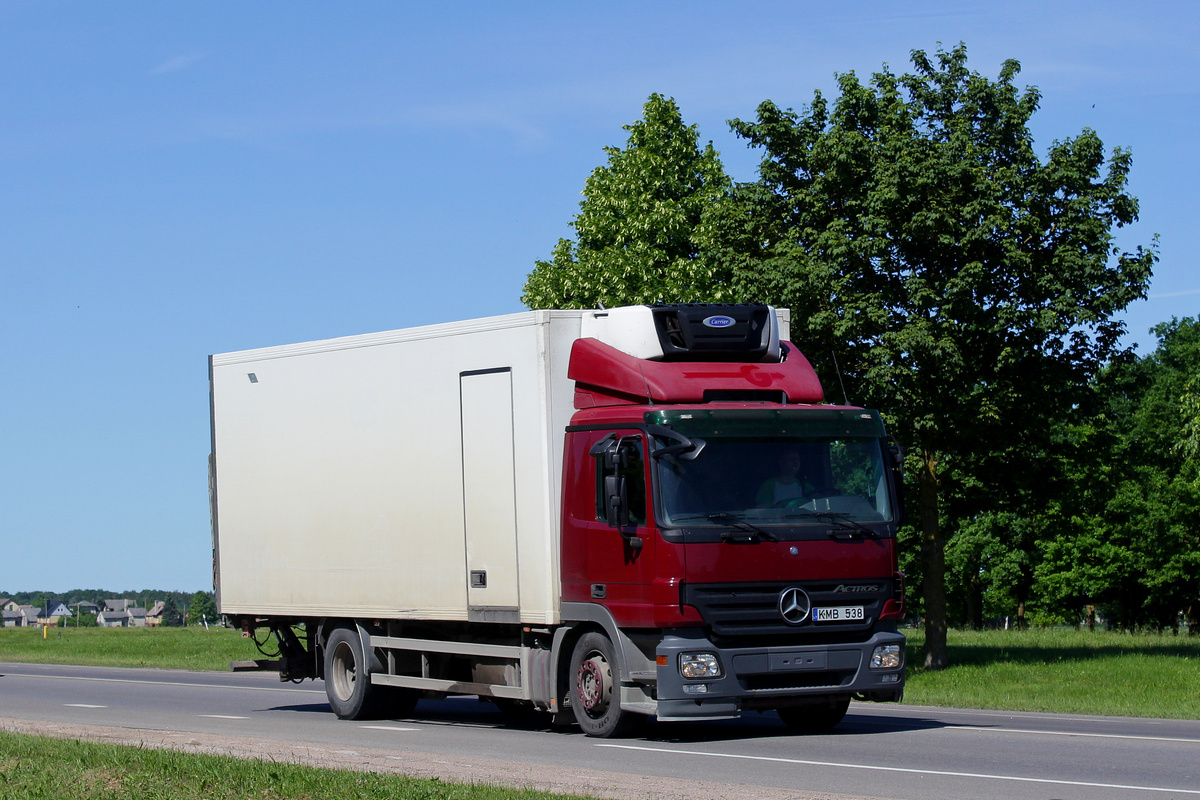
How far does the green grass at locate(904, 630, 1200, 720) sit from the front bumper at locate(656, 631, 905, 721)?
614cm

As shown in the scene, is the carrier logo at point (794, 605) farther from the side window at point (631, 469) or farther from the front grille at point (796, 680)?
the side window at point (631, 469)

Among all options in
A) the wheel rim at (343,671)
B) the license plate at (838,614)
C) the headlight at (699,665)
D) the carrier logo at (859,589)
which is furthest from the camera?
the wheel rim at (343,671)

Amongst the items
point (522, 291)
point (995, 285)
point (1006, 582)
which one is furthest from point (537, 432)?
point (1006, 582)

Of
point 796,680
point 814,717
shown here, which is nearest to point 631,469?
point 796,680

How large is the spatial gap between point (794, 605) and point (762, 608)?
28 centimetres

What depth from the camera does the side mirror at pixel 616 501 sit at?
1209 centimetres

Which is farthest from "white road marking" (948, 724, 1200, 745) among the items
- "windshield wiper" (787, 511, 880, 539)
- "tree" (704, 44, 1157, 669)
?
"tree" (704, 44, 1157, 669)

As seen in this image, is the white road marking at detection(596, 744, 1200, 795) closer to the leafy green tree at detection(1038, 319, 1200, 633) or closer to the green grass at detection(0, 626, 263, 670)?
the green grass at detection(0, 626, 263, 670)

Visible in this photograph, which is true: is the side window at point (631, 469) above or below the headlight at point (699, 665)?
above

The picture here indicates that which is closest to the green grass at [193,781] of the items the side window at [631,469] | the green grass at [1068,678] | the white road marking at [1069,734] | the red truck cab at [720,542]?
the red truck cab at [720,542]

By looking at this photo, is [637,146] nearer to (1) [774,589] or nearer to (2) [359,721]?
(2) [359,721]

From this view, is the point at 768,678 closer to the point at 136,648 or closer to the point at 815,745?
the point at 815,745

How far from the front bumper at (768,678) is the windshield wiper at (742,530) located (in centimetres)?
86

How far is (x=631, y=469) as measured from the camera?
1233 cm
